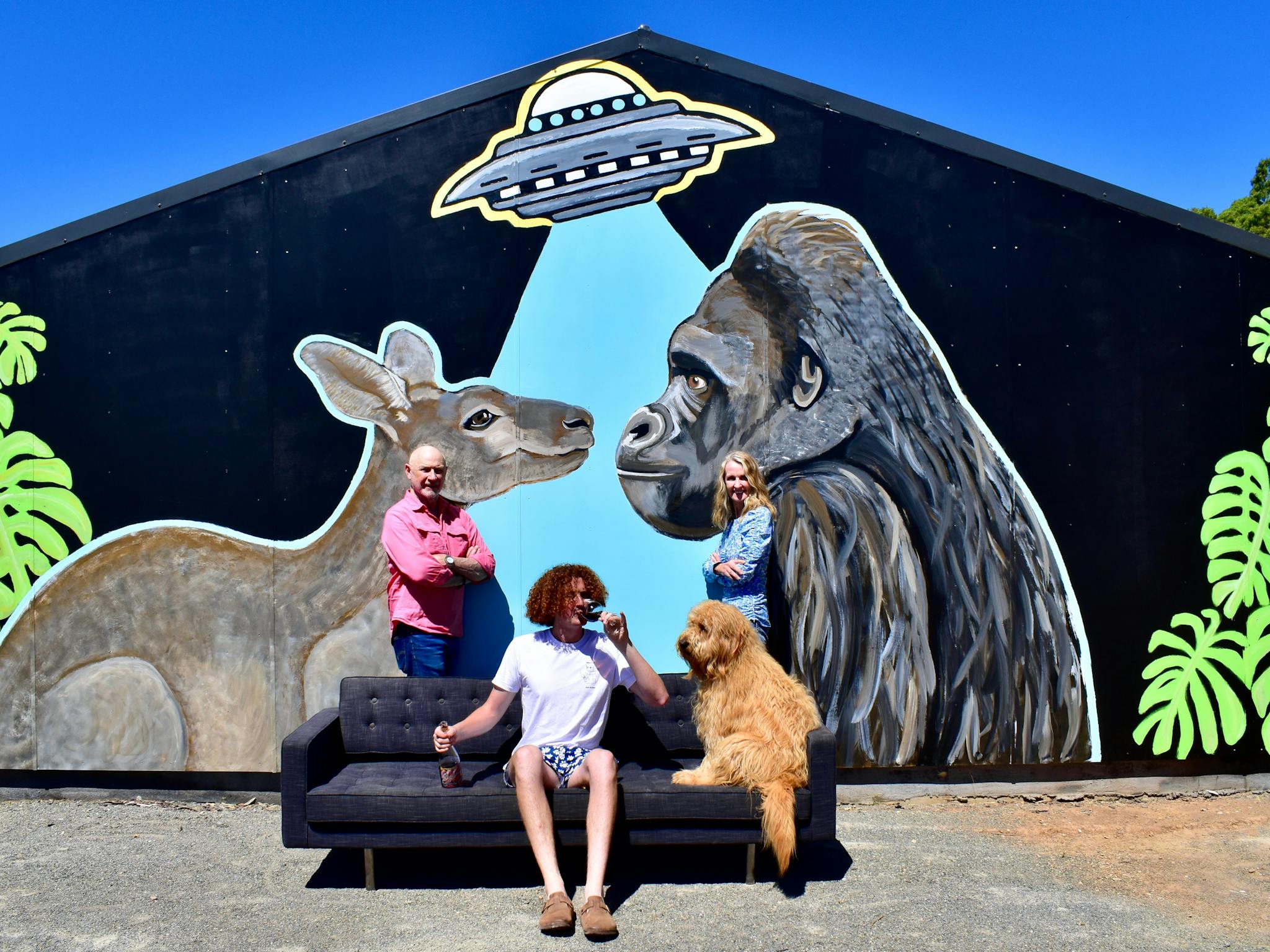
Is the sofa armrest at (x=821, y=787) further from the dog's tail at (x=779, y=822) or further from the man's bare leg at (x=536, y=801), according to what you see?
the man's bare leg at (x=536, y=801)

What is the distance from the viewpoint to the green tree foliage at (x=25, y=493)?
16.8 ft

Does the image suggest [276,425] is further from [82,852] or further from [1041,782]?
[1041,782]

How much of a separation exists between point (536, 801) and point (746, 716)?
35.0 inches

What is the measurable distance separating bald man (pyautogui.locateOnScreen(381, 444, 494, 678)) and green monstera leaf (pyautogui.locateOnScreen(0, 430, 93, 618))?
1966 mm

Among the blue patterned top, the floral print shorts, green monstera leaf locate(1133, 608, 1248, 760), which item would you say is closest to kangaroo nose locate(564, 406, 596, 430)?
the blue patterned top

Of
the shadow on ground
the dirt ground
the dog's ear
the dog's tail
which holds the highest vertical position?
the dog's ear

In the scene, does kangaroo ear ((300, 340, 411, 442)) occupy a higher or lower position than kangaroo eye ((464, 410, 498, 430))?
higher

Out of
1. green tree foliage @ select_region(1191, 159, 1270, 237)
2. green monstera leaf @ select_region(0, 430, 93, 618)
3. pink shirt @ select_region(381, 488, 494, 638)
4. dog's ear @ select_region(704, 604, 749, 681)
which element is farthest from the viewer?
green tree foliage @ select_region(1191, 159, 1270, 237)

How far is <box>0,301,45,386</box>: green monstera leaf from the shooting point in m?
5.18

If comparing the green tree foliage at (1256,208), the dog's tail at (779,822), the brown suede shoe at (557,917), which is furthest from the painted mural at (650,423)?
the green tree foliage at (1256,208)

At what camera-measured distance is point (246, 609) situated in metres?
5.01

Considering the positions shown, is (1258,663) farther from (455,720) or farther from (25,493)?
(25,493)

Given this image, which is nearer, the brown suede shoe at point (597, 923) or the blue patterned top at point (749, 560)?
the brown suede shoe at point (597, 923)

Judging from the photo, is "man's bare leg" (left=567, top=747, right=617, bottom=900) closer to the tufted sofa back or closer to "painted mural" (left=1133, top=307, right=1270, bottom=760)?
the tufted sofa back
